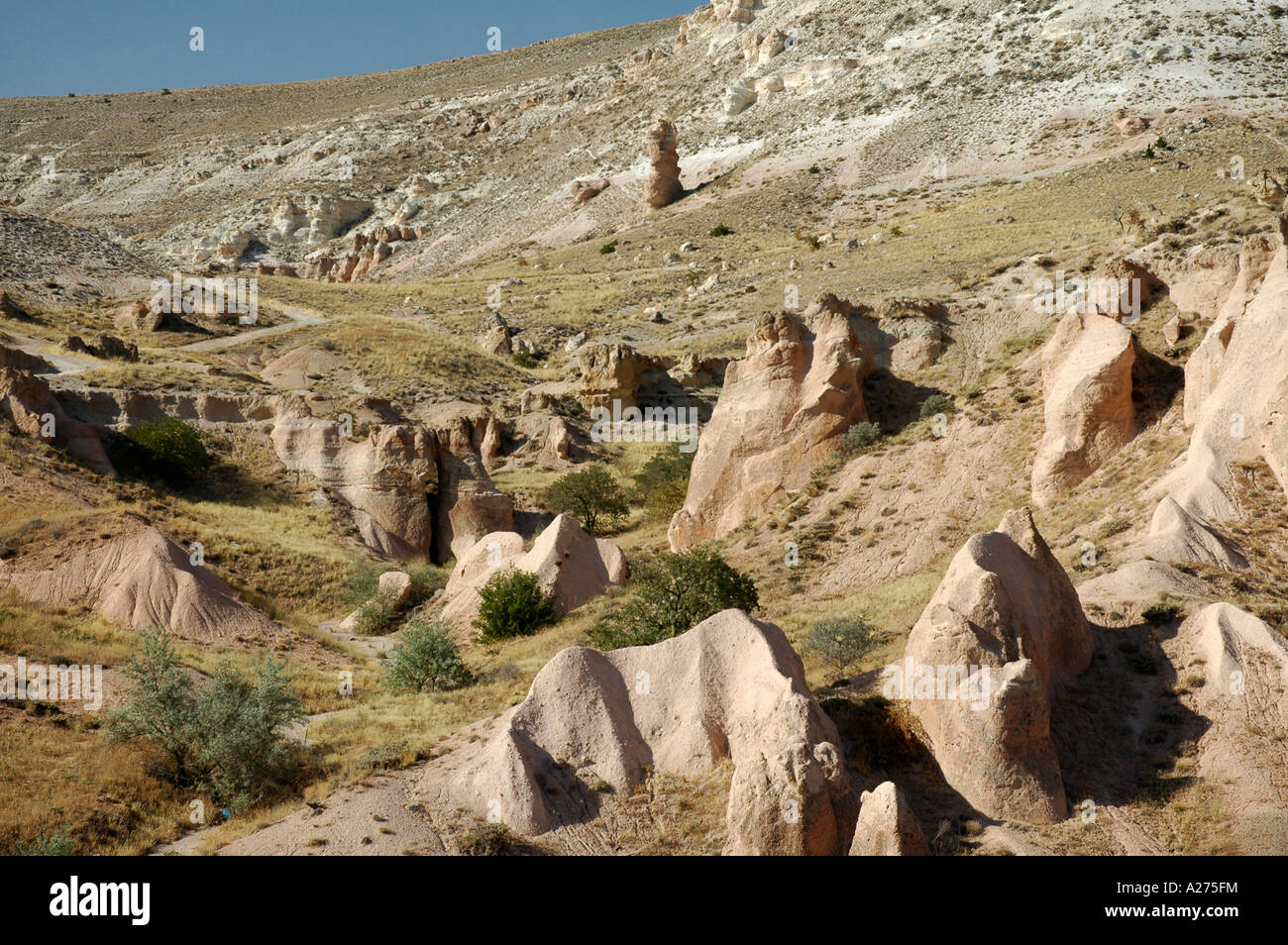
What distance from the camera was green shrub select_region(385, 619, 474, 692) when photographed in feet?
64.7

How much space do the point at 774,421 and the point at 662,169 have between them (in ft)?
205

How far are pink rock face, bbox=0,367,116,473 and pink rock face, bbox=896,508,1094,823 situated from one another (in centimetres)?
2853

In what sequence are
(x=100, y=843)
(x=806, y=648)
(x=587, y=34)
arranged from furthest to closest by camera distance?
(x=587, y=34)
(x=806, y=648)
(x=100, y=843)

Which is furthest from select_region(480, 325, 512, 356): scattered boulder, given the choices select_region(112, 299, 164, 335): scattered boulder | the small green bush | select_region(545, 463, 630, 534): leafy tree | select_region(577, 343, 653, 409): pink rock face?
the small green bush

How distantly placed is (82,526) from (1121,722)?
23.2m

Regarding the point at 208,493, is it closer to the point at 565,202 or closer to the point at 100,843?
the point at 100,843

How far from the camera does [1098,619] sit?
49.0 feet

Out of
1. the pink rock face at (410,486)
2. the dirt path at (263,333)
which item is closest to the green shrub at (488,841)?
the pink rock face at (410,486)

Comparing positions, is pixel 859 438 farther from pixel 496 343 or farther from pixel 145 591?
pixel 496 343

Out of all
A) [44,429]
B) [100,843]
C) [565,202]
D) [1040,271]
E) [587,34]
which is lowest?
[100,843]

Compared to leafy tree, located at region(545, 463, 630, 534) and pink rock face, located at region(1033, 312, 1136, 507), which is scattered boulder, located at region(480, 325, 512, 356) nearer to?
leafy tree, located at region(545, 463, 630, 534)
